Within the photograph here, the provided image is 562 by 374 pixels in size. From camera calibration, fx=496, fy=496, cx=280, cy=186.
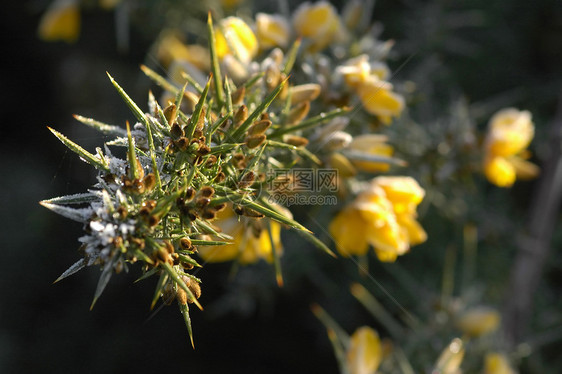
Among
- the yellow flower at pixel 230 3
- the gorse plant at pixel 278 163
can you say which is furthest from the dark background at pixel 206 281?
the gorse plant at pixel 278 163

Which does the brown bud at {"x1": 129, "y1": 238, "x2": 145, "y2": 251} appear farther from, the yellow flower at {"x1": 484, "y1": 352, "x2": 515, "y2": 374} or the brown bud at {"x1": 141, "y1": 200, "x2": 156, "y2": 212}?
the yellow flower at {"x1": 484, "y1": 352, "x2": 515, "y2": 374}

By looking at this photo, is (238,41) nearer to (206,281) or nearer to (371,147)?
(371,147)

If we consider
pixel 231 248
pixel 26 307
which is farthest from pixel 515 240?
pixel 26 307

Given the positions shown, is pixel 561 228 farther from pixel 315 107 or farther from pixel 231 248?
pixel 231 248

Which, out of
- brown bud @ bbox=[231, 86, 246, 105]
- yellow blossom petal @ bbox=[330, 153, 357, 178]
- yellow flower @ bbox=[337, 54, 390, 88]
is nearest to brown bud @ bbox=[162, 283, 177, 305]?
brown bud @ bbox=[231, 86, 246, 105]

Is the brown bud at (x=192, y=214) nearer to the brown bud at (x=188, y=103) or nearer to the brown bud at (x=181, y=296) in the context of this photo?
the brown bud at (x=181, y=296)

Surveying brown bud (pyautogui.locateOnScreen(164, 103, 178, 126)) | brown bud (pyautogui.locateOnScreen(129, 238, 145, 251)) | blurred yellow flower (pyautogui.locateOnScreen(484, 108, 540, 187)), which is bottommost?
blurred yellow flower (pyautogui.locateOnScreen(484, 108, 540, 187))
